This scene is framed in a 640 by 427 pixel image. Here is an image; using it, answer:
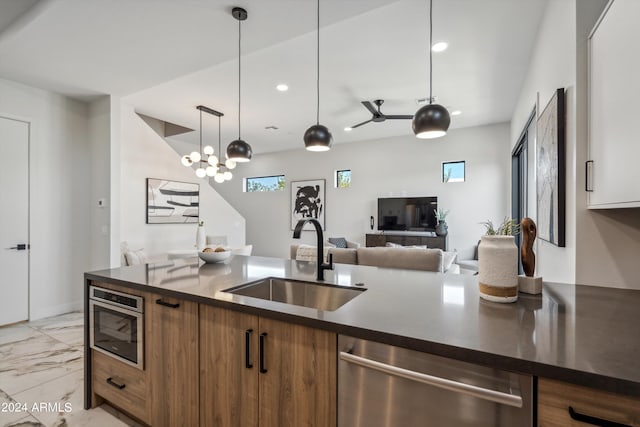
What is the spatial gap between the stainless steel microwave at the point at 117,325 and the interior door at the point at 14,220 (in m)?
2.58

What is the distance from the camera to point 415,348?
0.90 meters

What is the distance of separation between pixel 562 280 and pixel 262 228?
7086 mm

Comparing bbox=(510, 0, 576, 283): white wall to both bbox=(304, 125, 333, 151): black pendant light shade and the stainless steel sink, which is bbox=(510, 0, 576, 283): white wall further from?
bbox=(304, 125, 333, 151): black pendant light shade

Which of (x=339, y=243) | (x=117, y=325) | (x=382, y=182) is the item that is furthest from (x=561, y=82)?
(x=382, y=182)

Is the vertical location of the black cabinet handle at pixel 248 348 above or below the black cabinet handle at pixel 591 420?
below

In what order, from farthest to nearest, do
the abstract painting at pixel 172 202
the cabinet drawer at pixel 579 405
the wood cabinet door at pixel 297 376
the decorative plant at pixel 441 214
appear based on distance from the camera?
the decorative plant at pixel 441 214 → the abstract painting at pixel 172 202 → the wood cabinet door at pixel 297 376 → the cabinet drawer at pixel 579 405

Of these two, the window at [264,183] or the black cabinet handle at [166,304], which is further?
the window at [264,183]

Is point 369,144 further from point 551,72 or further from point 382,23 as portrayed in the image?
point 551,72

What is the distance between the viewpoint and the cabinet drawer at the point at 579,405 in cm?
70

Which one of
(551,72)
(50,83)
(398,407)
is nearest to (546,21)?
(551,72)

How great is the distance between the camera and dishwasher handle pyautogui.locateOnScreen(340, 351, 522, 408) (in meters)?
0.80

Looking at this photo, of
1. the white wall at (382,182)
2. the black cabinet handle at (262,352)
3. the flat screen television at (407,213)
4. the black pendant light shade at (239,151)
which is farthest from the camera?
the flat screen television at (407,213)

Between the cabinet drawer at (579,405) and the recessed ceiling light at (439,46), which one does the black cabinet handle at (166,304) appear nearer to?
the cabinet drawer at (579,405)

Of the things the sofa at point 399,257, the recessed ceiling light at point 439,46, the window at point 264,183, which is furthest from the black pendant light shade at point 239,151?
the window at point 264,183
